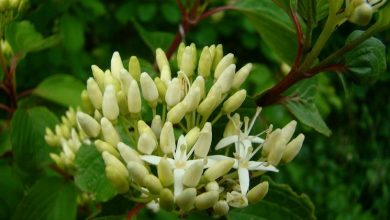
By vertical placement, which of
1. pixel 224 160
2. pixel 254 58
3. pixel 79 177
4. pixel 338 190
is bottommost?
pixel 338 190

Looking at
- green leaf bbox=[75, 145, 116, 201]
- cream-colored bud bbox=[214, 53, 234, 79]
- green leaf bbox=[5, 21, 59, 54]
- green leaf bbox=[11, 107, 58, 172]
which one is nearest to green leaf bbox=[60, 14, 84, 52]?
green leaf bbox=[5, 21, 59, 54]

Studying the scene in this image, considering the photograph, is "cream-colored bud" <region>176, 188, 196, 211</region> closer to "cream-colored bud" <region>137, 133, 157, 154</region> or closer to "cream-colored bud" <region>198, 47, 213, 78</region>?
"cream-colored bud" <region>137, 133, 157, 154</region>

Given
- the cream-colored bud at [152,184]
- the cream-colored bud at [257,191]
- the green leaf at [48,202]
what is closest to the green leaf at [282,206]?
the cream-colored bud at [257,191]

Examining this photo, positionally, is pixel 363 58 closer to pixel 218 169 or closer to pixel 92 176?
pixel 218 169

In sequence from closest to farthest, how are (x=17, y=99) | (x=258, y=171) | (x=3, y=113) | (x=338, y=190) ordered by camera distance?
(x=258, y=171), (x=17, y=99), (x=3, y=113), (x=338, y=190)

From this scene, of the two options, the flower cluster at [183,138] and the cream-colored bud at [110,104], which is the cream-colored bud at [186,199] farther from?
the cream-colored bud at [110,104]

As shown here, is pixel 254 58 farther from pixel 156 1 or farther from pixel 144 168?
pixel 144 168

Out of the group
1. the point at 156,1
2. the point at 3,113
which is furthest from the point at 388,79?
the point at 3,113

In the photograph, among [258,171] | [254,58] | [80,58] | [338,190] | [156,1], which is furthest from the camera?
[338,190]

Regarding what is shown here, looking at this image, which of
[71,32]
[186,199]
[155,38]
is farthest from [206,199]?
[71,32]
